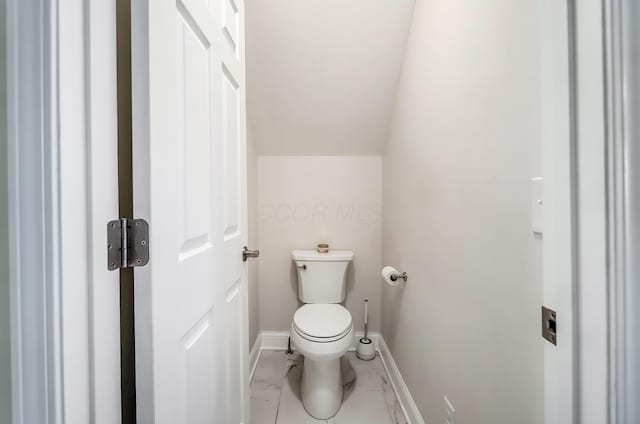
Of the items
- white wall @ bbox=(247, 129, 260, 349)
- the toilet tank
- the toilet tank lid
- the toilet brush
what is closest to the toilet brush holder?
the toilet brush

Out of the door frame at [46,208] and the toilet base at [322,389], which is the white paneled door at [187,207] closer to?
the door frame at [46,208]

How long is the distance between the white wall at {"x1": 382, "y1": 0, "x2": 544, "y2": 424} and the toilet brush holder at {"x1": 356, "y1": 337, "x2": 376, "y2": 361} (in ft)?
1.70

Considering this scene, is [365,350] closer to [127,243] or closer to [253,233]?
[253,233]

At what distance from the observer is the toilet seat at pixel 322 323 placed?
1431 mm

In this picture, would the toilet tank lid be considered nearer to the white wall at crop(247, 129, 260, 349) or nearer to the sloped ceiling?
the white wall at crop(247, 129, 260, 349)

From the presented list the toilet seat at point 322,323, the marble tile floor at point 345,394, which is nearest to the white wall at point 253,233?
the marble tile floor at point 345,394

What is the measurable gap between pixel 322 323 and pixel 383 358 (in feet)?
2.39

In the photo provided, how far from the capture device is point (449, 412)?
1.02 m

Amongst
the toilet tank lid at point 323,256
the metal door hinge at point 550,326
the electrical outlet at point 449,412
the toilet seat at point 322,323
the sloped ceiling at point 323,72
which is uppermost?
the sloped ceiling at point 323,72

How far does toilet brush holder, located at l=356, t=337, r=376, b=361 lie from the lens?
200 centimetres

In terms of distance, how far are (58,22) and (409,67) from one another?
4.91ft

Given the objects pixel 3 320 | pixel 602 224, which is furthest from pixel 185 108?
pixel 602 224

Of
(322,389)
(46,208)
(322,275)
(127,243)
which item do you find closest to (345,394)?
(322,389)

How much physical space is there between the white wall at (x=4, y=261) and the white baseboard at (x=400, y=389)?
1405mm
